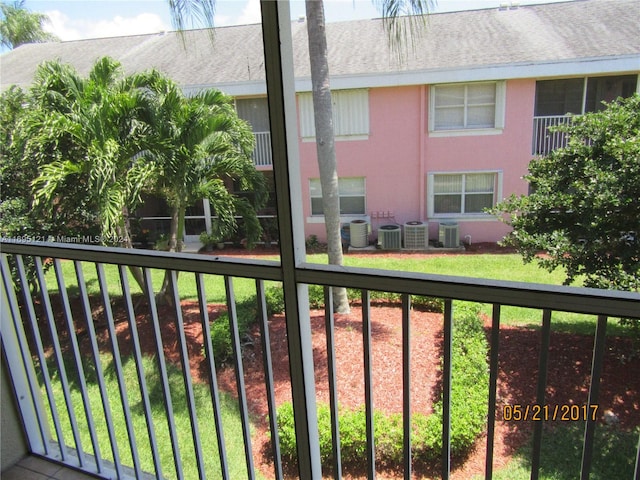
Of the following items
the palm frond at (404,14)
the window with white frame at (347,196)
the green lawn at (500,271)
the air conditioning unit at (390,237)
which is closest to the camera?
the palm frond at (404,14)

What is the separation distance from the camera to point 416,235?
476 cm

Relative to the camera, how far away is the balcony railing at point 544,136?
4094 mm

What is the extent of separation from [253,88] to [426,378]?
2.94 metres

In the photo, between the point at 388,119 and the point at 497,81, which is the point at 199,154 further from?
the point at 497,81

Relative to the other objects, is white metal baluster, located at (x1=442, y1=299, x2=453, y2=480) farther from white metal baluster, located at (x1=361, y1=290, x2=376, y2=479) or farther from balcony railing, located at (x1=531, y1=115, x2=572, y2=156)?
balcony railing, located at (x1=531, y1=115, x2=572, y2=156)

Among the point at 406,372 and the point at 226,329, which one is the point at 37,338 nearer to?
the point at 406,372

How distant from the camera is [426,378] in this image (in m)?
3.59

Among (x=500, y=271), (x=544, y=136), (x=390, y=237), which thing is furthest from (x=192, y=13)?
(x=544, y=136)

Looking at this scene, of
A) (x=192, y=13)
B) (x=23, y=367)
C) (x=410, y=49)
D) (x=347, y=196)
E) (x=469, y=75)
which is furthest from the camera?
(x=347, y=196)

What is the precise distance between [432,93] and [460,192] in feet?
4.05

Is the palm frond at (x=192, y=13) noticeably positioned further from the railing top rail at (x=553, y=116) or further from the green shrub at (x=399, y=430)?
the railing top rail at (x=553, y=116)

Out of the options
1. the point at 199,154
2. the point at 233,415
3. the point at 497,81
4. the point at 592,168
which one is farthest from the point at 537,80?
the point at 233,415

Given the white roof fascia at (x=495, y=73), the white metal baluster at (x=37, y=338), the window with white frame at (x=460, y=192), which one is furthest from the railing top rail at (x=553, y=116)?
the white metal baluster at (x=37, y=338)

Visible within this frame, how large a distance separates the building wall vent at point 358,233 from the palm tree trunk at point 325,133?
0.40 metres
